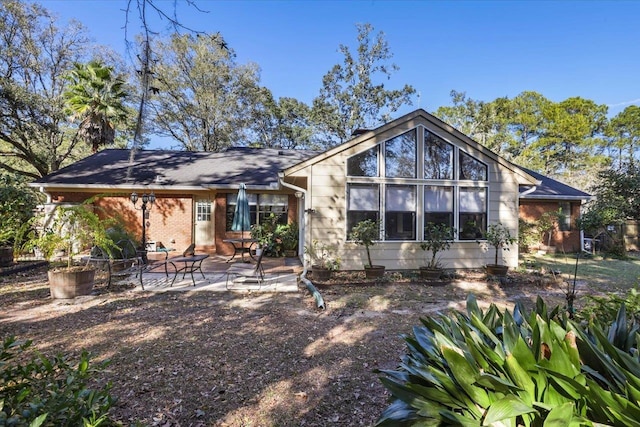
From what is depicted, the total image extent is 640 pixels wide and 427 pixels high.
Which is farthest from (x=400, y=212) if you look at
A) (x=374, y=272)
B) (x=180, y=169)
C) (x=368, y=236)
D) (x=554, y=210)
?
(x=554, y=210)

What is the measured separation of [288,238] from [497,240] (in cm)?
684

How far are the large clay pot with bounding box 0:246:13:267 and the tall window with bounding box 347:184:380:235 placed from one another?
9602 millimetres

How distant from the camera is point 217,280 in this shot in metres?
8.04

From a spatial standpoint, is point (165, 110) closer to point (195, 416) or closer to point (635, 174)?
point (195, 416)

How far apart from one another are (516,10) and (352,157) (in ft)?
22.4

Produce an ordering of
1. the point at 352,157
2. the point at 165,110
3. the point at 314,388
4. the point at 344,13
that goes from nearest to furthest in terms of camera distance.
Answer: the point at 314,388
the point at 344,13
the point at 352,157
the point at 165,110

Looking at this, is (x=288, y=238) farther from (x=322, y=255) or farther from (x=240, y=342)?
(x=240, y=342)

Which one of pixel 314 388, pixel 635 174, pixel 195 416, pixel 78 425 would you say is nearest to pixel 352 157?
pixel 314 388

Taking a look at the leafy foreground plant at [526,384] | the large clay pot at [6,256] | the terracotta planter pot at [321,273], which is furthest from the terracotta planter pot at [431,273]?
the large clay pot at [6,256]

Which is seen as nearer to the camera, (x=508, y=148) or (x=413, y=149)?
(x=413, y=149)

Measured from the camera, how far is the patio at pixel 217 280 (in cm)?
723

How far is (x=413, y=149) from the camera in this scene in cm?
921

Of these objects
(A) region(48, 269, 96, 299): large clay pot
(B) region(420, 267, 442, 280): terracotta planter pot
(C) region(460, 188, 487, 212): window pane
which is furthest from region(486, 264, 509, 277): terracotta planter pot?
(A) region(48, 269, 96, 299): large clay pot

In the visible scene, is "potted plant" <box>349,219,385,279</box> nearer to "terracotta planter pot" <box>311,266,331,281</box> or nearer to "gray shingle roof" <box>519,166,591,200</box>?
"terracotta planter pot" <box>311,266,331,281</box>
